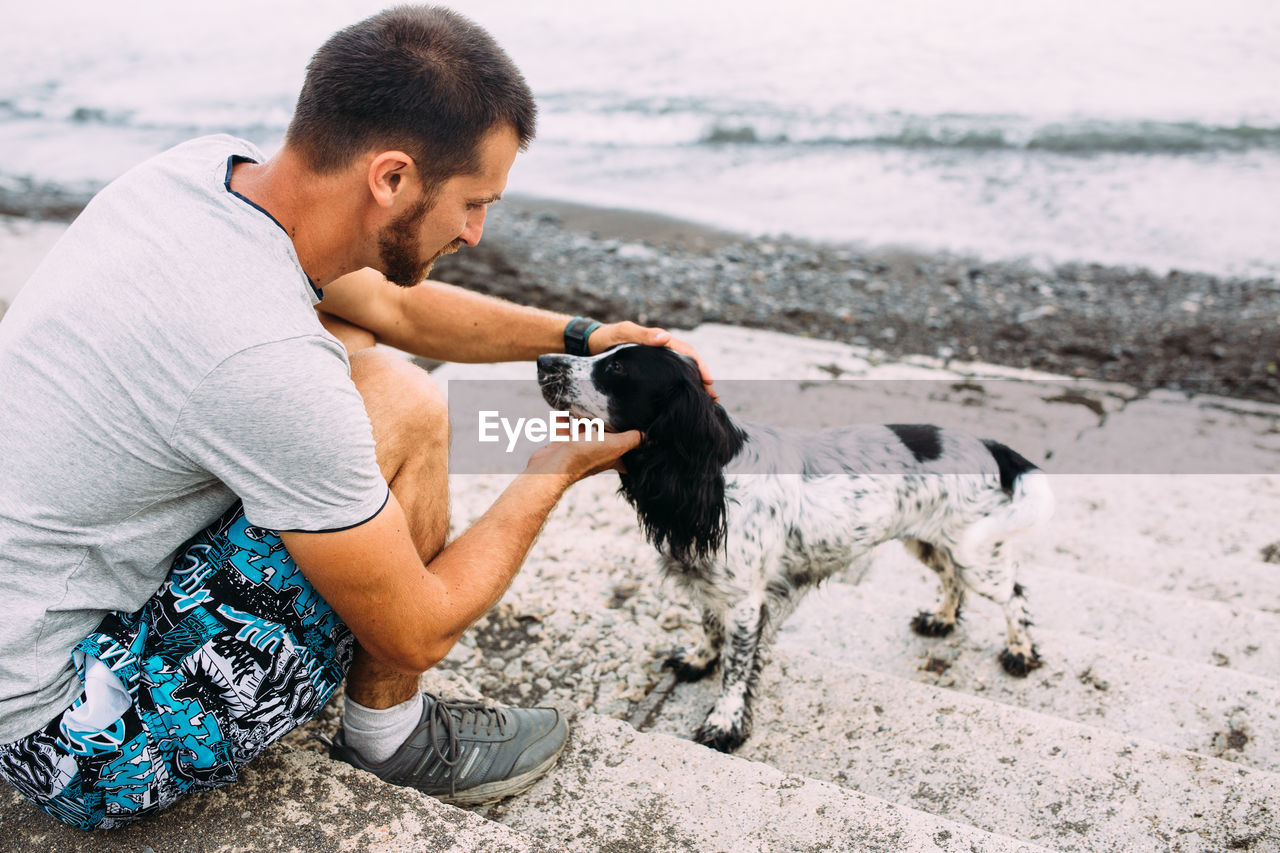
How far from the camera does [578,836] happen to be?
5.90 feet

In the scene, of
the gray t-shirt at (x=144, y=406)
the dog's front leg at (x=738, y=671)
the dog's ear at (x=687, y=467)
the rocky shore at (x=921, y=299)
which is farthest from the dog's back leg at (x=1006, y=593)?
the rocky shore at (x=921, y=299)

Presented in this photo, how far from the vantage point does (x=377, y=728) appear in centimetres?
188

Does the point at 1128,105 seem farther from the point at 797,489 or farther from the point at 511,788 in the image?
the point at 511,788

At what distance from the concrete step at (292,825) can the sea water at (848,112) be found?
6.08m

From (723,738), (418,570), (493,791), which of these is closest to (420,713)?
(493,791)

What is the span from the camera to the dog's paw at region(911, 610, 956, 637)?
2736 mm

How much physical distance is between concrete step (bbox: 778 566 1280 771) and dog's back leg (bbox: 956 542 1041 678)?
4cm

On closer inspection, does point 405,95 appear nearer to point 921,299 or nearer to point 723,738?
point 723,738

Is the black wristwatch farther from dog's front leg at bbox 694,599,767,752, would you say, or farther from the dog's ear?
dog's front leg at bbox 694,599,767,752

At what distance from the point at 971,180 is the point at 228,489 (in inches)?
331

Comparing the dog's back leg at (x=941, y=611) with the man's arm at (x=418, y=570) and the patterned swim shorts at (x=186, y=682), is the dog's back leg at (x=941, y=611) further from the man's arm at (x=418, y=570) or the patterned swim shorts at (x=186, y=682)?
the patterned swim shorts at (x=186, y=682)

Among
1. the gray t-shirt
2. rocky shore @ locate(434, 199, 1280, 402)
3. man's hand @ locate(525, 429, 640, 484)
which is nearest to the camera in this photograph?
the gray t-shirt

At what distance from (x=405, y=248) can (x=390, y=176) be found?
0.50 feet

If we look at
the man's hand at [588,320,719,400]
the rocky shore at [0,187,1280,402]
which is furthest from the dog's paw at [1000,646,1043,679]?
the rocky shore at [0,187,1280,402]
